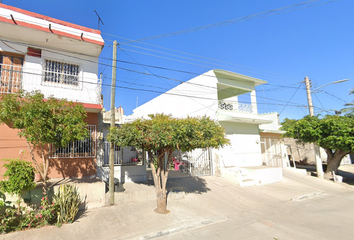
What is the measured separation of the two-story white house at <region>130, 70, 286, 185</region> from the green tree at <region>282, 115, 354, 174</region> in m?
2.71

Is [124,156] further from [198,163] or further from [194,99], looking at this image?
[194,99]

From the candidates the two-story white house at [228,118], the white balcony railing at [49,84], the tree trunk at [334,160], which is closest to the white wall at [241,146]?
the two-story white house at [228,118]

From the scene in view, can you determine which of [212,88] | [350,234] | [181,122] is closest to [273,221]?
[350,234]

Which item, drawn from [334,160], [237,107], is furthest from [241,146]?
[334,160]

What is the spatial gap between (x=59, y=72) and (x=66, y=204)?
234 inches

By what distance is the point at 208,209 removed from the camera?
776 cm

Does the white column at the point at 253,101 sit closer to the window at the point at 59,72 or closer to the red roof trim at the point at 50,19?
the red roof trim at the point at 50,19

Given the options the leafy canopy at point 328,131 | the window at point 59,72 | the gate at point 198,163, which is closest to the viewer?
the window at point 59,72

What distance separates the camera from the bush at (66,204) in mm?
5867

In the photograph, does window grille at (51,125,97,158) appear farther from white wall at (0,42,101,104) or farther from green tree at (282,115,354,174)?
green tree at (282,115,354,174)

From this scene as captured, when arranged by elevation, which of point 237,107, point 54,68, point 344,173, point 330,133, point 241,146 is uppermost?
point 54,68

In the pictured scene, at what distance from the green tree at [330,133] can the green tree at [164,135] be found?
11160mm

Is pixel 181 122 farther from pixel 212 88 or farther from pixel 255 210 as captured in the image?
pixel 212 88

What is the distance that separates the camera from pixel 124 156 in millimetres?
9977
